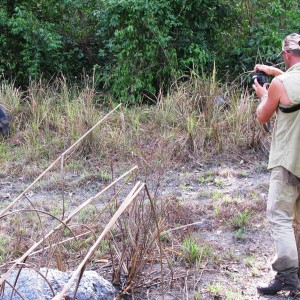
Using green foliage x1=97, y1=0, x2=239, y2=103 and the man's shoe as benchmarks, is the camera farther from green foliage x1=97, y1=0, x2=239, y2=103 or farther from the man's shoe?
green foliage x1=97, y1=0, x2=239, y2=103

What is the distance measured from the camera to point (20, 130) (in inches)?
350

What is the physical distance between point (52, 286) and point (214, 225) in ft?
8.33

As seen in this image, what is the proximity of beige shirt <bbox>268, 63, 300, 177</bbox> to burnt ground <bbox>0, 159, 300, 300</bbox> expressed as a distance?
85 centimetres

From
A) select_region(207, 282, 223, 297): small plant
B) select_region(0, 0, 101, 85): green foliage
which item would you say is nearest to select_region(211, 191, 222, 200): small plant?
select_region(207, 282, 223, 297): small plant

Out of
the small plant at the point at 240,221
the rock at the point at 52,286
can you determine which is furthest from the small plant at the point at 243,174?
the rock at the point at 52,286

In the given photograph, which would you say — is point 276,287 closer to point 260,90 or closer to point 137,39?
point 260,90

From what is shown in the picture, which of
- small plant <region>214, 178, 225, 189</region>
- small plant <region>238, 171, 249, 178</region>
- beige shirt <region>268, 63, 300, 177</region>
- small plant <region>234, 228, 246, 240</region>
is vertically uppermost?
beige shirt <region>268, 63, 300, 177</region>

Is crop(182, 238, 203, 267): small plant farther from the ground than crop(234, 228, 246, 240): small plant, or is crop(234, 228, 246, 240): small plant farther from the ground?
crop(182, 238, 203, 267): small plant

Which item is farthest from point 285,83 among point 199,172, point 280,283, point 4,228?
point 199,172

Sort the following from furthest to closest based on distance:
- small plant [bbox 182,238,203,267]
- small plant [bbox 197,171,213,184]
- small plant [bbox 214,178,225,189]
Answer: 1. small plant [bbox 197,171,213,184]
2. small plant [bbox 214,178,225,189]
3. small plant [bbox 182,238,203,267]

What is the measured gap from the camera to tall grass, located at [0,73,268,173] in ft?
26.1

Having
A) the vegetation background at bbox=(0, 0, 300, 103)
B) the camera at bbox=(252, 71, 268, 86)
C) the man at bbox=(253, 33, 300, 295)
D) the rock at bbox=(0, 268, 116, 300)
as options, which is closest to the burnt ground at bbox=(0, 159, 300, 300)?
the man at bbox=(253, 33, 300, 295)

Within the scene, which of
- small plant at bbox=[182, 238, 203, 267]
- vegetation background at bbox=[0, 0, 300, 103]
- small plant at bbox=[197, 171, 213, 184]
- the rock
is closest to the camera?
the rock

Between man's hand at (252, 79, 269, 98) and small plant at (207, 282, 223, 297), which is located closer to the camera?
small plant at (207, 282, 223, 297)
